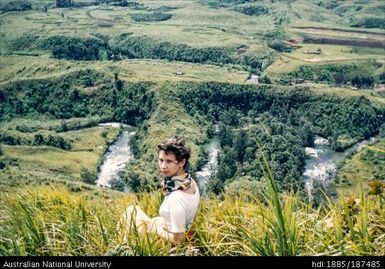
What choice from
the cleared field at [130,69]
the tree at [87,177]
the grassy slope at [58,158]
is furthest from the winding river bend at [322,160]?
the grassy slope at [58,158]

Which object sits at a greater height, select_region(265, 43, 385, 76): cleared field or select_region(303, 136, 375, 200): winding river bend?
select_region(265, 43, 385, 76): cleared field

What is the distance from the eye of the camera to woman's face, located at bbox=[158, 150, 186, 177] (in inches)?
234

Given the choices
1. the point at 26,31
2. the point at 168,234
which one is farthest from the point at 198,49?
the point at 168,234

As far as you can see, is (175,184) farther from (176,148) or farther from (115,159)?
(115,159)

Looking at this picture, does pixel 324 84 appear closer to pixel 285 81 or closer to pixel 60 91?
pixel 285 81

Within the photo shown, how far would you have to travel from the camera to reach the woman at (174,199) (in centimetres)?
563

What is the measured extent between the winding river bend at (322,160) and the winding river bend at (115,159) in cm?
3872

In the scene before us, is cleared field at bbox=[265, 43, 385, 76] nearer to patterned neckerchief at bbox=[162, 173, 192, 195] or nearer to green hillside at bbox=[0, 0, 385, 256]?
green hillside at bbox=[0, 0, 385, 256]

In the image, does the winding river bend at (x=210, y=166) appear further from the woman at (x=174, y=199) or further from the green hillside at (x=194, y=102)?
the woman at (x=174, y=199)

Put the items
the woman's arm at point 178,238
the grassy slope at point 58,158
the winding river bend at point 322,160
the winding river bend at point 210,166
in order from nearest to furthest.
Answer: the woman's arm at point 178,238, the grassy slope at point 58,158, the winding river bend at point 210,166, the winding river bend at point 322,160

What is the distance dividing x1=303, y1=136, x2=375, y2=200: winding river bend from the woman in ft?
301

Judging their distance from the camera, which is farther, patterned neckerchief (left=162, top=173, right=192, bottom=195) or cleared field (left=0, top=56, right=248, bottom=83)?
cleared field (left=0, top=56, right=248, bottom=83)

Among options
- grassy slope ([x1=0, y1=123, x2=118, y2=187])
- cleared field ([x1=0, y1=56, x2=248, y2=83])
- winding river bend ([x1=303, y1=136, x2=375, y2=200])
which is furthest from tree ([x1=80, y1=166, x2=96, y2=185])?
cleared field ([x1=0, y1=56, x2=248, y2=83])
